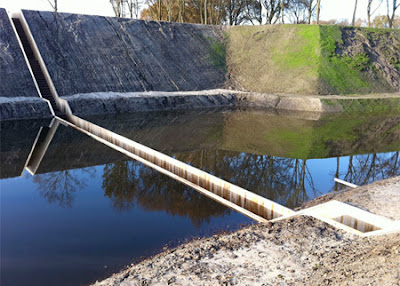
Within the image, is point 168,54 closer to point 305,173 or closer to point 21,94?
point 21,94

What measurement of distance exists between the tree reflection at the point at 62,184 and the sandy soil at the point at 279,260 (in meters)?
4.26

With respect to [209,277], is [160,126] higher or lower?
higher

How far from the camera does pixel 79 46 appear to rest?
82.9ft

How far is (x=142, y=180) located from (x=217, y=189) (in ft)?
8.79

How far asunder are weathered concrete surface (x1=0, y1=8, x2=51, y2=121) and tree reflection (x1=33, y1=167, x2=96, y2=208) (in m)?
10.2

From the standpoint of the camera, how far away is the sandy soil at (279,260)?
5.49m

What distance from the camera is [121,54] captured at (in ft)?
87.1

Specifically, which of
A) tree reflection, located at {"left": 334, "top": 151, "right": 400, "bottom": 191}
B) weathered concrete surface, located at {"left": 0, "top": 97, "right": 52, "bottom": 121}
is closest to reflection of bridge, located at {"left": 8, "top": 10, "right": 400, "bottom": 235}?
weathered concrete surface, located at {"left": 0, "top": 97, "right": 52, "bottom": 121}

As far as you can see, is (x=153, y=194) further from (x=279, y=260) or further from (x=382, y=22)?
(x=382, y=22)

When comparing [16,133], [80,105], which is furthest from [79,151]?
[80,105]

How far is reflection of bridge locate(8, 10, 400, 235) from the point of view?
24.6 ft

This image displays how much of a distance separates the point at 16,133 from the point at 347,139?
642 inches

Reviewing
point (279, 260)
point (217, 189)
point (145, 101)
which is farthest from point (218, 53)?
point (279, 260)

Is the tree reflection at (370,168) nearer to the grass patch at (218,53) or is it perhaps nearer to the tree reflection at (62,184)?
the tree reflection at (62,184)
